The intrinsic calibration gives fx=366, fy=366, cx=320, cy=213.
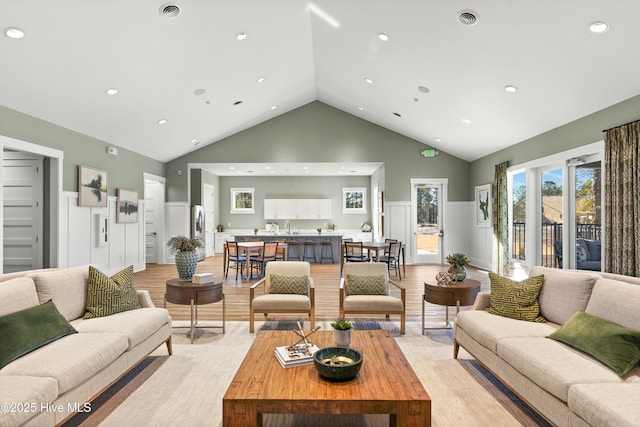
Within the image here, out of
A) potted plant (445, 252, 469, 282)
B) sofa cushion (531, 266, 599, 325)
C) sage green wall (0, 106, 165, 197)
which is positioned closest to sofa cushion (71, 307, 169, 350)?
potted plant (445, 252, 469, 282)

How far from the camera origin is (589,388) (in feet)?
6.32

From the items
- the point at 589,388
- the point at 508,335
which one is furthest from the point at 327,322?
the point at 589,388

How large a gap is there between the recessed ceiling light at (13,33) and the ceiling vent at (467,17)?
466 cm

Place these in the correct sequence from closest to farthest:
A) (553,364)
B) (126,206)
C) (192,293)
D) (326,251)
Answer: (553,364) → (192,293) → (126,206) → (326,251)

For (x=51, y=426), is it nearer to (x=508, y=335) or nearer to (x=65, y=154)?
(x=508, y=335)

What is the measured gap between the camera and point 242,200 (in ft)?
41.7

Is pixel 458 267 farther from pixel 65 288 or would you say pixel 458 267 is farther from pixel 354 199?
pixel 354 199

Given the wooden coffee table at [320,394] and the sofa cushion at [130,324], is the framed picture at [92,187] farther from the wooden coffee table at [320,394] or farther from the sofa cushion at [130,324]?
the wooden coffee table at [320,394]

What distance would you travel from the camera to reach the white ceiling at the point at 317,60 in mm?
3842

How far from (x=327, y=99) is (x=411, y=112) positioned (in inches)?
96.4

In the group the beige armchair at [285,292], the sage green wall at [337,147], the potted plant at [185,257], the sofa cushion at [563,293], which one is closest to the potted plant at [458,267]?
the sofa cushion at [563,293]

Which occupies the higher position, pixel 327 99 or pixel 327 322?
pixel 327 99

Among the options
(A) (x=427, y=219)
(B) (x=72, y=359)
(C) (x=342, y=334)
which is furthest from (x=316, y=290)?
(A) (x=427, y=219)

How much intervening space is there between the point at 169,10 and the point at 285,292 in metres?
3.53
